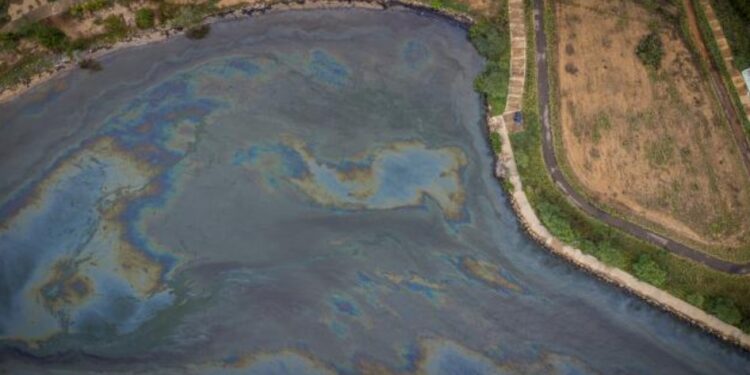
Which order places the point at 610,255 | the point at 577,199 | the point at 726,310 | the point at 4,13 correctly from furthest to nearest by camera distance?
the point at 577,199
the point at 4,13
the point at 610,255
the point at 726,310

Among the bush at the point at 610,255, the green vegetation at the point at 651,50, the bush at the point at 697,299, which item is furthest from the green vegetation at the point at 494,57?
the bush at the point at 697,299

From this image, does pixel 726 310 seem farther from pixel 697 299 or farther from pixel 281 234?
pixel 281 234

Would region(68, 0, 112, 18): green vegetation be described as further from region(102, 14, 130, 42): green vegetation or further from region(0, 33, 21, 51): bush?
region(0, 33, 21, 51): bush

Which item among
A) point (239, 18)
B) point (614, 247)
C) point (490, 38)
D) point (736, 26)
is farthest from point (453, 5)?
point (614, 247)

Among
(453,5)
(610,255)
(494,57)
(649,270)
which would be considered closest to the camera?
(649,270)

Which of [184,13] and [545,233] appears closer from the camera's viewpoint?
[545,233]

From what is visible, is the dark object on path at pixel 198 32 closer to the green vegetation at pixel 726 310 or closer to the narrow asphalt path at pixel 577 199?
the narrow asphalt path at pixel 577 199
